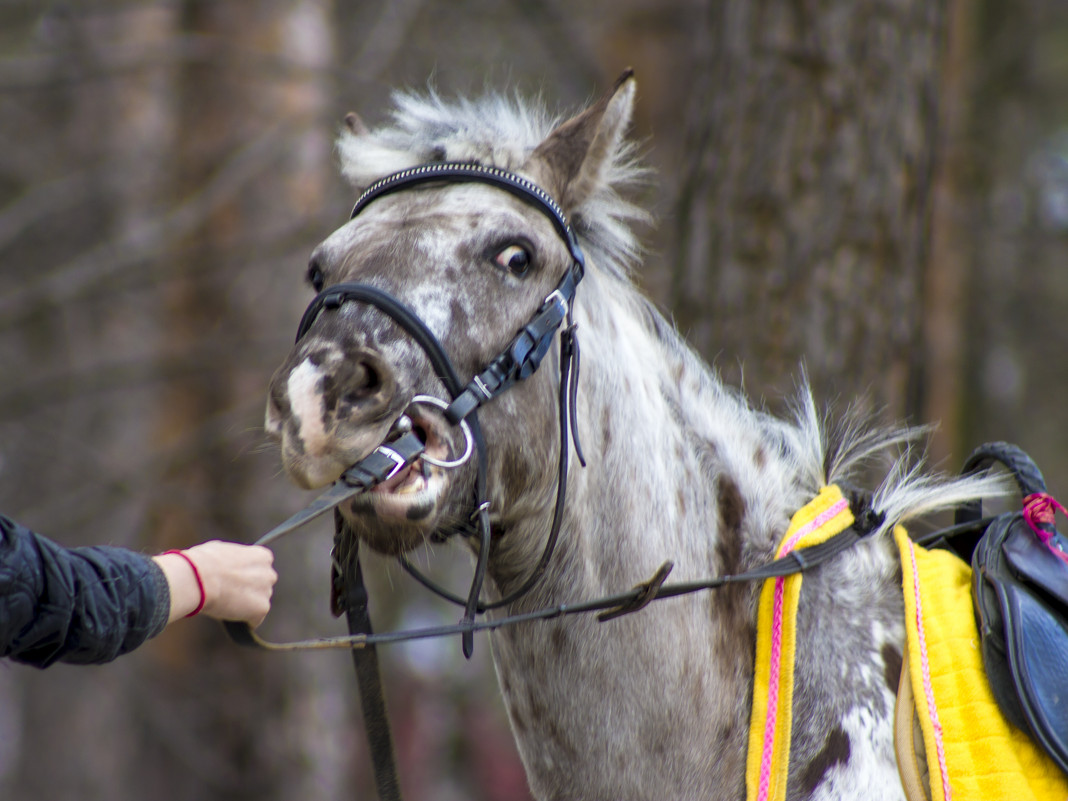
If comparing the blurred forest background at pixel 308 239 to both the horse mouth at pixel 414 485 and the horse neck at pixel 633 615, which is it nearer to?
the horse mouth at pixel 414 485

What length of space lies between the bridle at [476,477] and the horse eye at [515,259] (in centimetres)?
9

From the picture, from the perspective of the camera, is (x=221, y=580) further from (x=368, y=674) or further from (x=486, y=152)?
(x=486, y=152)

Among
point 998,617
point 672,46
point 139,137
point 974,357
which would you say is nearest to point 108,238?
point 139,137

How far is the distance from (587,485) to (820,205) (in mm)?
1964

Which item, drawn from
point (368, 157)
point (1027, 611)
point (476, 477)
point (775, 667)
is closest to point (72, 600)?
point (476, 477)

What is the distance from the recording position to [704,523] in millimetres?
2270

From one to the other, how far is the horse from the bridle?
0.08 ft

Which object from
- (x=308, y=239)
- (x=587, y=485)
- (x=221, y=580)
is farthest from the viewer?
(x=308, y=239)

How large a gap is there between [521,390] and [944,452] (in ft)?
16.0

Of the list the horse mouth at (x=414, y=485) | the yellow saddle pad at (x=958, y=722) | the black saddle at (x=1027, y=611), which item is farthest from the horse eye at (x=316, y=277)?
the black saddle at (x=1027, y=611)

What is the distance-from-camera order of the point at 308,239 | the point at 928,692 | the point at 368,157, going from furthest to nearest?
the point at 308,239 → the point at 368,157 → the point at 928,692

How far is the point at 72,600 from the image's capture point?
1.61 m

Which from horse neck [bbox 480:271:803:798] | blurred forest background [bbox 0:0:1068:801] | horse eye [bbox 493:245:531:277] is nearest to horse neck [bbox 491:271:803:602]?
horse neck [bbox 480:271:803:798]

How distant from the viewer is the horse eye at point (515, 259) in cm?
207
